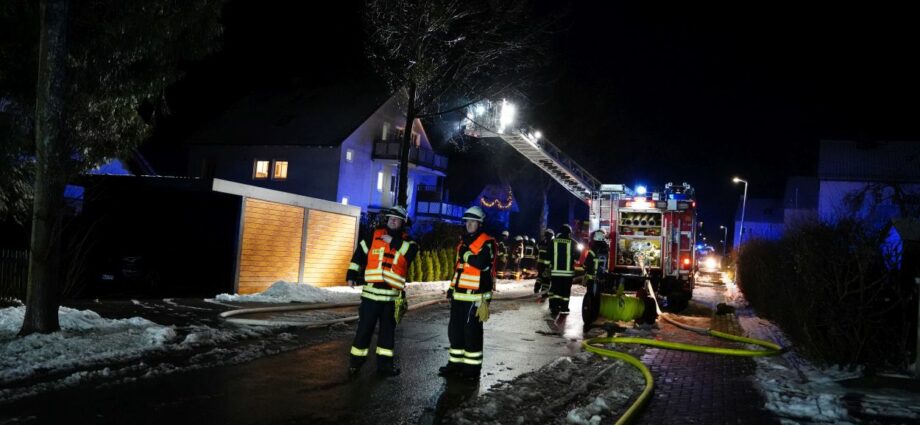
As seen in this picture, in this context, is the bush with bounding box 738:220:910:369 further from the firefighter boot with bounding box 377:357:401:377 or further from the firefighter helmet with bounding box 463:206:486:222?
the firefighter boot with bounding box 377:357:401:377

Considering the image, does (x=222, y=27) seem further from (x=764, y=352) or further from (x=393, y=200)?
(x=393, y=200)

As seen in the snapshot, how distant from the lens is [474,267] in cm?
745

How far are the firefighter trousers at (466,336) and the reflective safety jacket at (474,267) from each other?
135 mm

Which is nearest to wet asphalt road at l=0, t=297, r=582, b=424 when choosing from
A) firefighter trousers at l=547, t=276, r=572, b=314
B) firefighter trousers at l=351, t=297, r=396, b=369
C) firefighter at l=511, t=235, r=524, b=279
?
firefighter trousers at l=351, t=297, r=396, b=369

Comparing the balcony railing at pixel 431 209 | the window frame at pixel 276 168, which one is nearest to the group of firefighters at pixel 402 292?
the window frame at pixel 276 168

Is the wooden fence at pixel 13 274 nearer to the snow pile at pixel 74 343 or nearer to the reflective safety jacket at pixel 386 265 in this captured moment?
the snow pile at pixel 74 343

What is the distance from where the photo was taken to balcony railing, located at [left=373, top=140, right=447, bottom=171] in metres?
37.2

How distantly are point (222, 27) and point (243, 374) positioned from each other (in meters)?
5.23

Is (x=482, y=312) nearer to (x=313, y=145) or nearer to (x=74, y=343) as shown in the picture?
(x=74, y=343)

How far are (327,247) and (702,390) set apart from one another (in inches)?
502

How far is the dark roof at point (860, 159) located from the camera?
40.8 m

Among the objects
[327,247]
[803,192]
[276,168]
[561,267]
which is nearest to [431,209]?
[276,168]

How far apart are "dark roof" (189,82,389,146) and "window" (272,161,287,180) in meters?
1.13

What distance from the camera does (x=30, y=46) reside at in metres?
8.72
